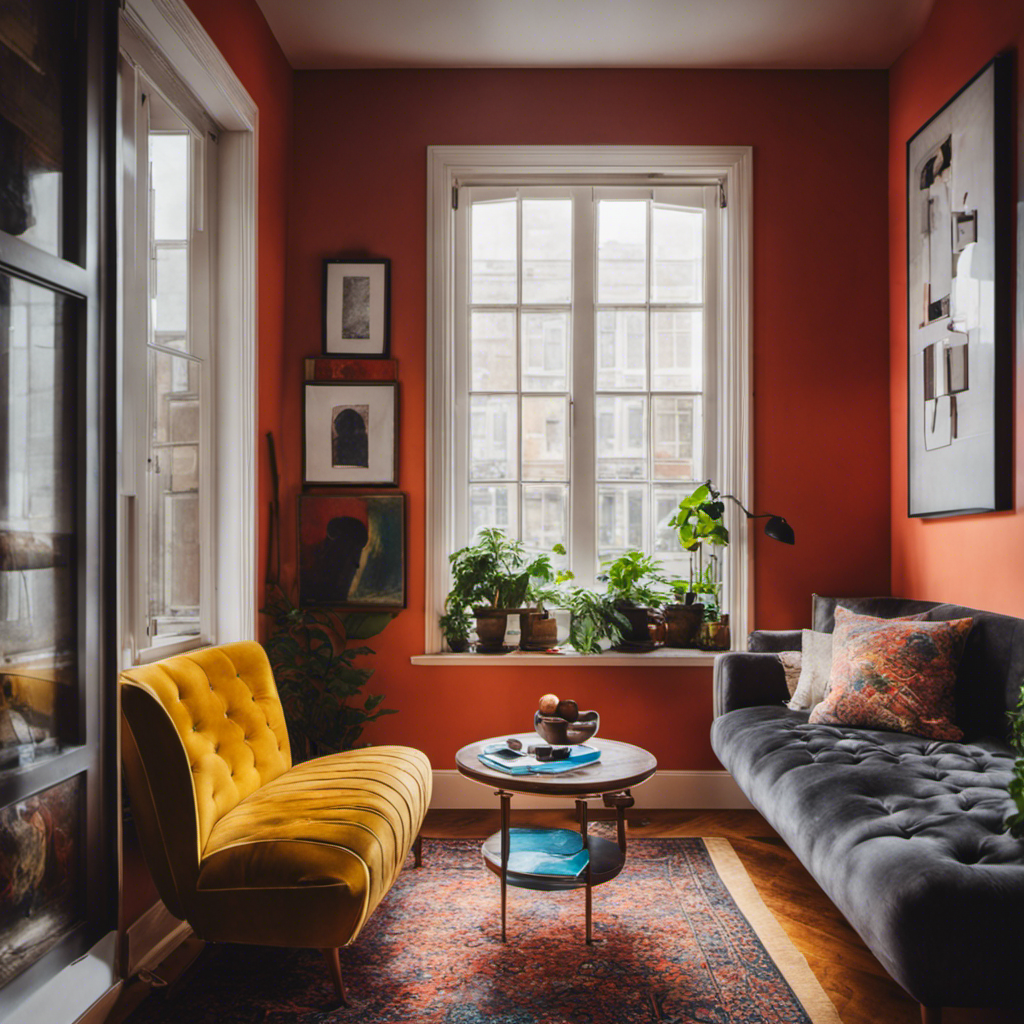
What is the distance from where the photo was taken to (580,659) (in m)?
3.56

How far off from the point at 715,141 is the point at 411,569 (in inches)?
91.2

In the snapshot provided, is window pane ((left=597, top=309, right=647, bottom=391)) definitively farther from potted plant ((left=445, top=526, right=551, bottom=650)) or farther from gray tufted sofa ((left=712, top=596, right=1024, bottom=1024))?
gray tufted sofa ((left=712, top=596, right=1024, bottom=1024))

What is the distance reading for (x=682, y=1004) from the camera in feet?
6.79

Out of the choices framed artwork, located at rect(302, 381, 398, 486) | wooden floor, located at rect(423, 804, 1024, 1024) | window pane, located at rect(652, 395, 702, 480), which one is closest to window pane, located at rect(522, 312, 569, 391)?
window pane, located at rect(652, 395, 702, 480)

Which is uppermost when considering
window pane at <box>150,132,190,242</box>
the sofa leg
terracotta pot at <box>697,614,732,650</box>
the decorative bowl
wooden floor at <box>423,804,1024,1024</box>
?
window pane at <box>150,132,190,242</box>

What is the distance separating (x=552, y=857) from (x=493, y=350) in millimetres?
2243

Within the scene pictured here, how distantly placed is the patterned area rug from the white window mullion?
1539 millimetres

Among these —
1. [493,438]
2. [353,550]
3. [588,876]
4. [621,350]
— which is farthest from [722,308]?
[588,876]

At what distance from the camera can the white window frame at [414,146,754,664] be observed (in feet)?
12.0

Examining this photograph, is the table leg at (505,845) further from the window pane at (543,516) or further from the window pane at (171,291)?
the window pane at (171,291)

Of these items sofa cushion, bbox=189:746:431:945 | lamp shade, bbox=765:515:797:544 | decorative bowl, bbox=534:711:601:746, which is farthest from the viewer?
lamp shade, bbox=765:515:797:544

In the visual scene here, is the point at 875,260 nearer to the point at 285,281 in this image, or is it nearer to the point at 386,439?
the point at 386,439

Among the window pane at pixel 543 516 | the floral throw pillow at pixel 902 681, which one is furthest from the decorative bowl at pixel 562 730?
the window pane at pixel 543 516

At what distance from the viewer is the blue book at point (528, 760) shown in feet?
7.81
